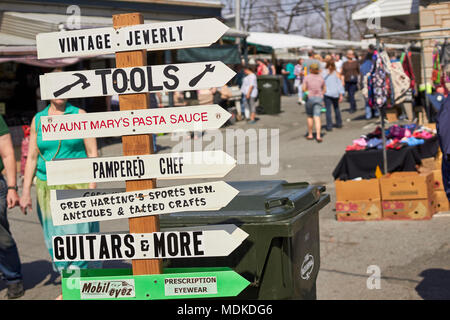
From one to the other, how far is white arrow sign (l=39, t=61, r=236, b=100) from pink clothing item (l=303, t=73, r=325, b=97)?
1088 cm

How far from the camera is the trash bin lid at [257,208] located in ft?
12.9

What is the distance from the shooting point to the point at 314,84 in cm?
1414

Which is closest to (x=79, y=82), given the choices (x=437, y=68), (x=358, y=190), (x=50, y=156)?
(x=50, y=156)

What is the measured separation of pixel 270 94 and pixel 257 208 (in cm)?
1776

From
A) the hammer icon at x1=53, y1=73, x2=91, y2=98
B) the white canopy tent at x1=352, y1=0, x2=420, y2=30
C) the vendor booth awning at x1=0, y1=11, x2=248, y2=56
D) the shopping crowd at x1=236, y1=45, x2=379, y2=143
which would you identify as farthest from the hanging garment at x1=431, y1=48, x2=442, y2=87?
the hammer icon at x1=53, y1=73, x2=91, y2=98

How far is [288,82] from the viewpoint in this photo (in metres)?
31.0

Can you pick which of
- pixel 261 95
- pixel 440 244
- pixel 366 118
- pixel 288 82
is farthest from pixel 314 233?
pixel 288 82

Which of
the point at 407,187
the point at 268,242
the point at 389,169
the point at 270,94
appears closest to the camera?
the point at 268,242

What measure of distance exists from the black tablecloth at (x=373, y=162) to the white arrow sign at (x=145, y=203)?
5702 millimetres

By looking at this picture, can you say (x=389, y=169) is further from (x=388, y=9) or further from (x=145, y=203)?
(x=388, y=9)

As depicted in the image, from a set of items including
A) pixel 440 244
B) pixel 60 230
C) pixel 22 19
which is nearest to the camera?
pixel 60 230

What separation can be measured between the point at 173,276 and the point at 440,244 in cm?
441

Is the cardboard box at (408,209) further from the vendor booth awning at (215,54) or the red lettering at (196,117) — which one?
the vendor booth awning at (215,54)

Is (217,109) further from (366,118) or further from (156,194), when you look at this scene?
(366,118)
